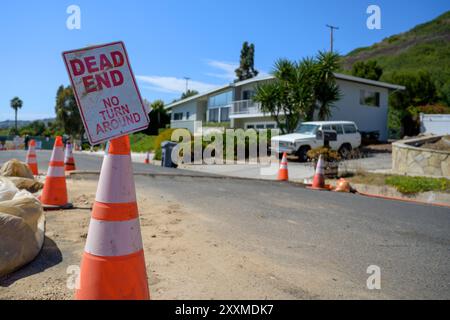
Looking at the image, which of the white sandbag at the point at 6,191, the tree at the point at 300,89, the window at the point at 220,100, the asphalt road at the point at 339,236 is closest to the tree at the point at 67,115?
the window at the point at 220,100

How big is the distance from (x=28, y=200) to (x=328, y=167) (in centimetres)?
918

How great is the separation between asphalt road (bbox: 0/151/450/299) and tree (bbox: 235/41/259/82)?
5952cm

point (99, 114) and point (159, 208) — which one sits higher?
point (99, 114)

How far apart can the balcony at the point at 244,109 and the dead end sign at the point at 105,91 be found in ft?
93.3

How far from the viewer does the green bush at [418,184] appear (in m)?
8.60

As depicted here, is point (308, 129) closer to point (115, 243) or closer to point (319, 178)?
point (319, 178)

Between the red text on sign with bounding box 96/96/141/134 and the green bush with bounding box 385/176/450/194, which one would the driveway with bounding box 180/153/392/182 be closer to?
the green bush with bounding box 385/176/450/194

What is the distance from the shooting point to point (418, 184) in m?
8.92

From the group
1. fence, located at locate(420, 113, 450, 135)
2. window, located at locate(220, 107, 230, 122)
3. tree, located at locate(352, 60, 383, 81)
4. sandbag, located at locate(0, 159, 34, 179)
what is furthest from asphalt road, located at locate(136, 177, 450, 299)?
tree, located at locate(352, 60, 383, 81)

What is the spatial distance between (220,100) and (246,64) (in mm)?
29317

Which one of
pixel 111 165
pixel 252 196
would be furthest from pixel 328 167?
pixel 111 165

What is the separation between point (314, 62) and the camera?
24.0 meters

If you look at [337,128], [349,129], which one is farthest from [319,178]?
[349,129]
